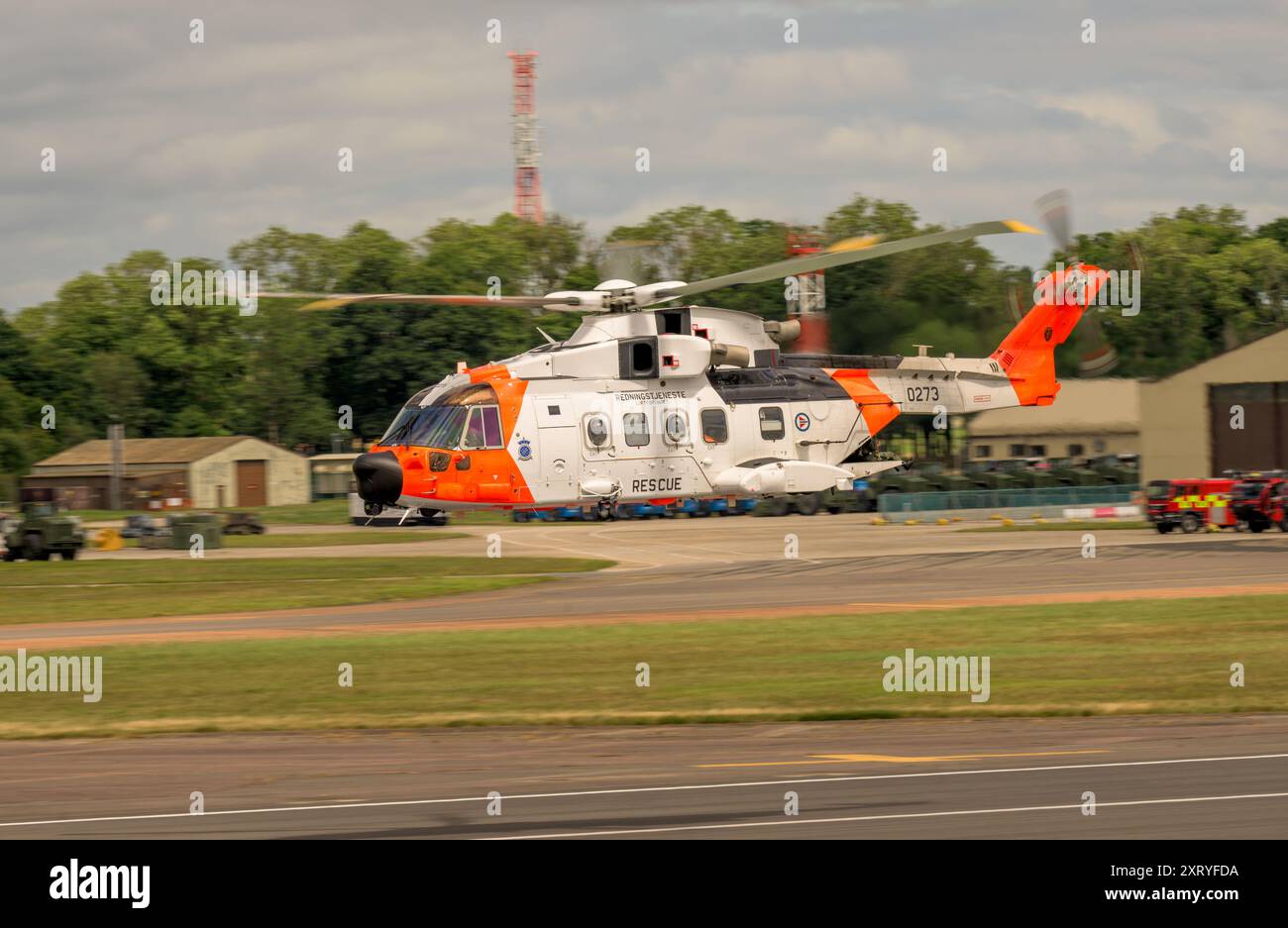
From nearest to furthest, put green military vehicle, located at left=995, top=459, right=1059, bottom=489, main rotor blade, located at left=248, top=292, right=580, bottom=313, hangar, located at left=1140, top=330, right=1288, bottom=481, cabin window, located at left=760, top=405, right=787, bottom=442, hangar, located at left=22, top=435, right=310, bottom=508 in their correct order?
main rotor blade, located at left=248, top=292, right=580, bottom=313 < cabin window, located at left=760, top=405, right=787, bottom=442 < hangar, located at left=1140, top=330, right=1288, bottom=481 < green military vehicle, located at left=995, top=459, right=1059, bottom=489 < hangar, located at left=22, top=435, right=310, bottom=508

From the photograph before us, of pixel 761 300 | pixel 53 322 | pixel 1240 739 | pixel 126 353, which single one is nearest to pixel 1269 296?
pixel 761 300

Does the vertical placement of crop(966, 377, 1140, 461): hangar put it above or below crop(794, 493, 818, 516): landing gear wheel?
above

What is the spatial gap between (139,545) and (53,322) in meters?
67.8

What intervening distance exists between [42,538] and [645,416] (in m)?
29.9

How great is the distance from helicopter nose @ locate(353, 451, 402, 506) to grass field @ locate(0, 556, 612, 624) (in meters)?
7.04

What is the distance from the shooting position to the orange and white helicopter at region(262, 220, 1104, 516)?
29.5 m

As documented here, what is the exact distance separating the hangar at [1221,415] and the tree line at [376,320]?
423 cm

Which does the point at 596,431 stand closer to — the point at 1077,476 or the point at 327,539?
the point at 327,539

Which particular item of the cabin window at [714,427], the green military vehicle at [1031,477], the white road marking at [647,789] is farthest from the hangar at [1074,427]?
the white road marking at [647,789]

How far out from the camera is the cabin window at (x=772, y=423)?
3014cm

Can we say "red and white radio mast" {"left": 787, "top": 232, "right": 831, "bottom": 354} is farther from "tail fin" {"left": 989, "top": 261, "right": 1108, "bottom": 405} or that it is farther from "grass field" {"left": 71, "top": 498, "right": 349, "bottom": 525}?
"grass field" {"left": 71, "top": 498, "right": 349, "bottom": 525}

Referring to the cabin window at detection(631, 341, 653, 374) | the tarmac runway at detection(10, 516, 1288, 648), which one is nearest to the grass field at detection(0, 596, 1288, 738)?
the tarmac runway at detection(10, 516, 1288, 648)

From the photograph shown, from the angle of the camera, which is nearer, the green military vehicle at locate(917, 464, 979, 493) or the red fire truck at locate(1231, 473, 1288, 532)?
the red fire truck at locate(1231, 473, 1288, 532)
